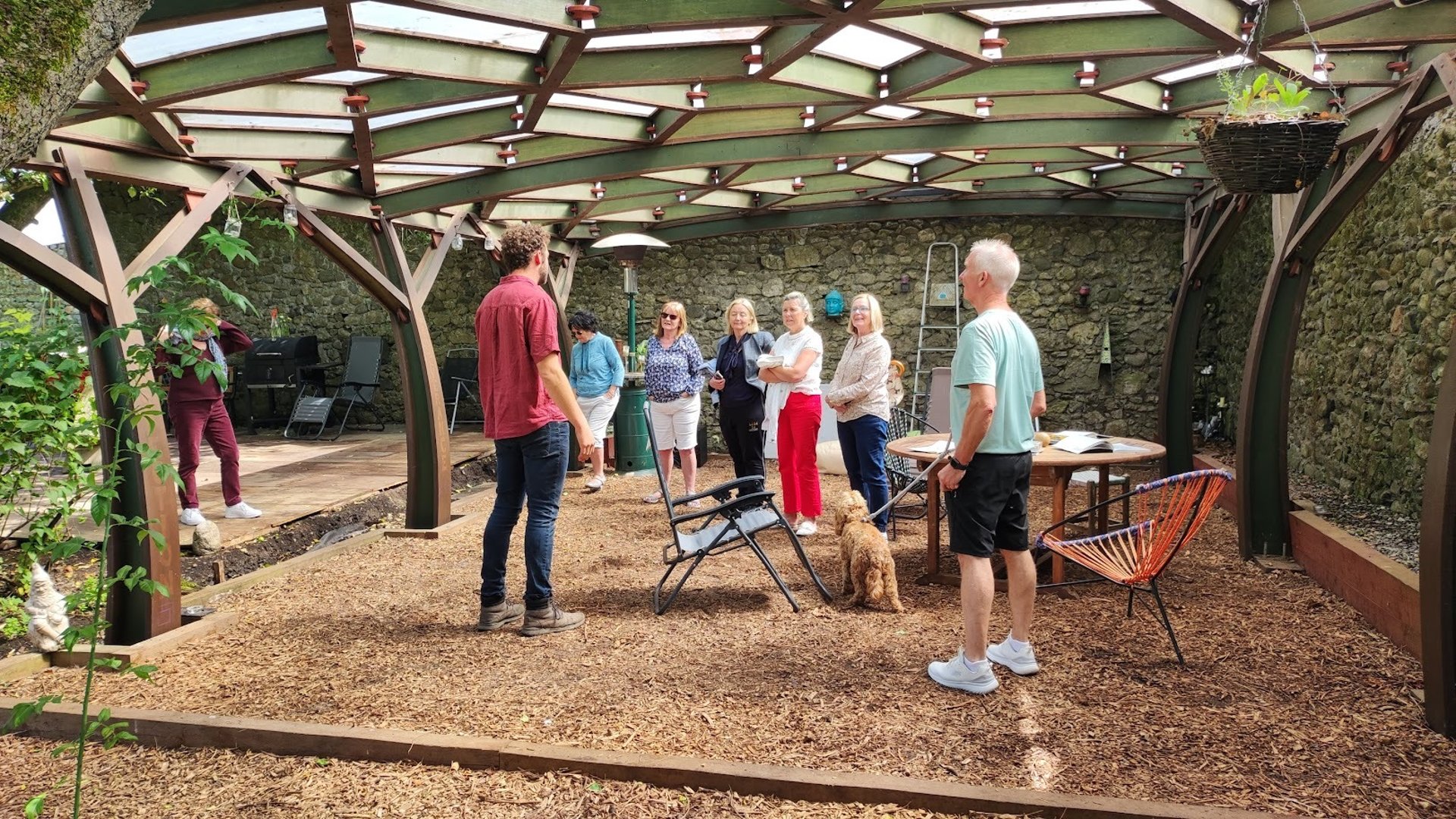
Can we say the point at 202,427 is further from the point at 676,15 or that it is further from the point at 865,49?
the point at 865,49

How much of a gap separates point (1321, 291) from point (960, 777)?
19.8 ft

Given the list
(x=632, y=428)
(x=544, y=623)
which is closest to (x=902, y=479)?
(x=544, y=623)

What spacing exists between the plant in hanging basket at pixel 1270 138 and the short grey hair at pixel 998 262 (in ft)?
3.19

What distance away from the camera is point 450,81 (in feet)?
13.4

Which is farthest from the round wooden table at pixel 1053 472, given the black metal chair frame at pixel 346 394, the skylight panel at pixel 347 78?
the black metal chair frame at pixel 346 394

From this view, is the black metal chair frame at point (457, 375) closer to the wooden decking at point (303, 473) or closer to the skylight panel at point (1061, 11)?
the wooden decking at point (303, 473)

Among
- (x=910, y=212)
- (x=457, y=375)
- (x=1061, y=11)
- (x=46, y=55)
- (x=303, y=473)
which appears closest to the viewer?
(x=46, y=55)

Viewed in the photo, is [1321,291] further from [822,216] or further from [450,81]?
[450,81]

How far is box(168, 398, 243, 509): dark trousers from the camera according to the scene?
244 inches

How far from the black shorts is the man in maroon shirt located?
146cm

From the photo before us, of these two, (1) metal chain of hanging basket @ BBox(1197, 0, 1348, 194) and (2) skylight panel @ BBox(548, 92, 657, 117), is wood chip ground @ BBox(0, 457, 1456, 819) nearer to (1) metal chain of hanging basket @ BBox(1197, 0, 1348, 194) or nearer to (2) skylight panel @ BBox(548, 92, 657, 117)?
(1) metal chain of hanging basket @ BBox(1197, 0, 1348, 194)

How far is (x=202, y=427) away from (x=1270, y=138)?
20.8 feet

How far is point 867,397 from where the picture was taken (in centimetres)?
525

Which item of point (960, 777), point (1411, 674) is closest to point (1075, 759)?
point (960, 777)
